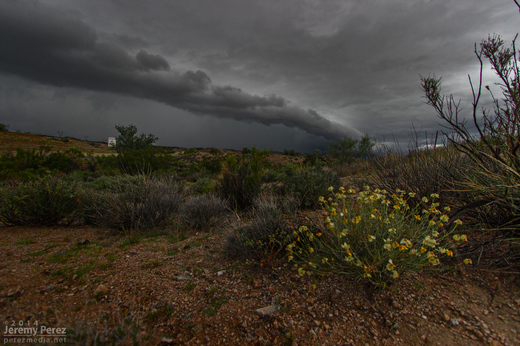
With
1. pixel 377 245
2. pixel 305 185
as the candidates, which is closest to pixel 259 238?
pixel 377 245

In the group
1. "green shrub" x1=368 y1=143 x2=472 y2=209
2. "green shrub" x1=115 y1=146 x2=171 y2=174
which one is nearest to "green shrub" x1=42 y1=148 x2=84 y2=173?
"green shrub" x1=115 y1=146 x2=171 y2=174

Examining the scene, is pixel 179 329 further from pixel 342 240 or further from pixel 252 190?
pixel 252 190

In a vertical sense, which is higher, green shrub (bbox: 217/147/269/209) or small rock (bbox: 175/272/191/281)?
green shrub (bbox: 217/147/269/209)

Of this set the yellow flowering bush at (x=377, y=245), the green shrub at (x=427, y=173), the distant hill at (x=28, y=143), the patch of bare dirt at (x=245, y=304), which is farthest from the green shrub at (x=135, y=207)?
the distant hill at (x=28, y=143)

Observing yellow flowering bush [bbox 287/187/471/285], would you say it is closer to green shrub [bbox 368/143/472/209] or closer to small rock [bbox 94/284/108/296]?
green shrub [bbox 368/143/472/209]

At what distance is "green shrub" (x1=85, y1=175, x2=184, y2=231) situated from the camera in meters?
5.25

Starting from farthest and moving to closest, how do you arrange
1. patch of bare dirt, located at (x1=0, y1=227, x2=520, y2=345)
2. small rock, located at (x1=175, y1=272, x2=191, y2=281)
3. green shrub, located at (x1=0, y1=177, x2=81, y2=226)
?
1. green shrub, located at (x1=0, y1=177, x2=81, y2=226)
2. small rock, located at (x1=175, y1=272, x2=191, y2=281)
3. patch of bare dirt, located at (x1=0, y1=227, x2=520, y2=345)

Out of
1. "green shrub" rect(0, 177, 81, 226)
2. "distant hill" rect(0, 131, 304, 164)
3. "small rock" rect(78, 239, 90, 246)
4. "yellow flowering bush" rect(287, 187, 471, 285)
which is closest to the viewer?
"yellow flowering bush" rect(287, 187, 471, 285)

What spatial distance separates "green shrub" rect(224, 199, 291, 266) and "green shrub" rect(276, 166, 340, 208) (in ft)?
7.18

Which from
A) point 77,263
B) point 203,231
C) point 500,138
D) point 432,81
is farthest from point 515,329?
point 77,263

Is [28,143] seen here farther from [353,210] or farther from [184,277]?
[353,210]

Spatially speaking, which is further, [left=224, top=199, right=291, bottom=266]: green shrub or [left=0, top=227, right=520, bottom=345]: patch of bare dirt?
[left=224, top=199, right=291, bottom=266]: green shrub

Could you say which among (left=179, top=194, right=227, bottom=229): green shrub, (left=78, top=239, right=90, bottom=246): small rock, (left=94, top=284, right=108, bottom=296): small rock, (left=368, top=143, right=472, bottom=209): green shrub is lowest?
(left=78, top=239, right=90, bottom=246): small rock

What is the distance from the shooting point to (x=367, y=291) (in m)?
2.48
